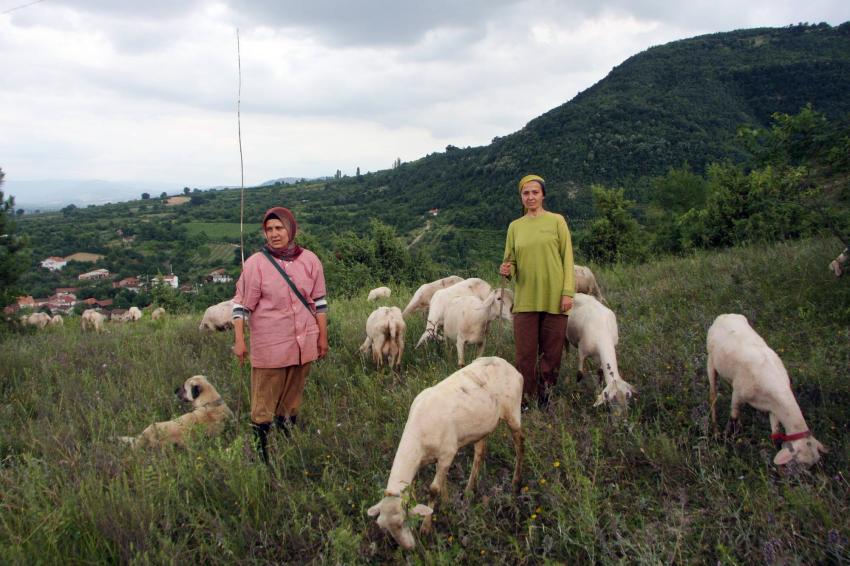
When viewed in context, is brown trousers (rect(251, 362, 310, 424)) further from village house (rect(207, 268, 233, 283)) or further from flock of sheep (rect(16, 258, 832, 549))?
village house (rect(207, 268, 233, 283))

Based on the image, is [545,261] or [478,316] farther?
[478,316]

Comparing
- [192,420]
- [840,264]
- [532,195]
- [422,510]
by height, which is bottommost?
[192,420]

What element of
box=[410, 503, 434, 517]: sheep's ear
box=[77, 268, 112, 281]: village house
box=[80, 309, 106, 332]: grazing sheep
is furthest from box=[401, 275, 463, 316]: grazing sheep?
box=[77, 268, 112, 281]: village house

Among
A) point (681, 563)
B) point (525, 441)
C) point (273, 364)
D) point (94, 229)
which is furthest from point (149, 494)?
point (94, 229)

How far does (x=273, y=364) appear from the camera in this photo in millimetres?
3762

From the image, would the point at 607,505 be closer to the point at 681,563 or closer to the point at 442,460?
the point at 681,563

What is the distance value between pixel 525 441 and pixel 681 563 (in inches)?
49.6

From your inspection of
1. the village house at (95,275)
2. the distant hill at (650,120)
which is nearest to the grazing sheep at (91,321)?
the village house at (95,275)

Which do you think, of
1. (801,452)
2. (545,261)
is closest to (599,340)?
(545,261)

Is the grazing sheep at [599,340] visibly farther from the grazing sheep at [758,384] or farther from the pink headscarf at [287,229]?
the pink headscarf at [287,229]

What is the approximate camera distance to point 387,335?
6.23 m

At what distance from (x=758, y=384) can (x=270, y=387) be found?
384 cm

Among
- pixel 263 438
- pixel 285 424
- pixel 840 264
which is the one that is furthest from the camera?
pixel 840 264

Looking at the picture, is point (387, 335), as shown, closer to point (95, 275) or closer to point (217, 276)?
point (217, 276)
